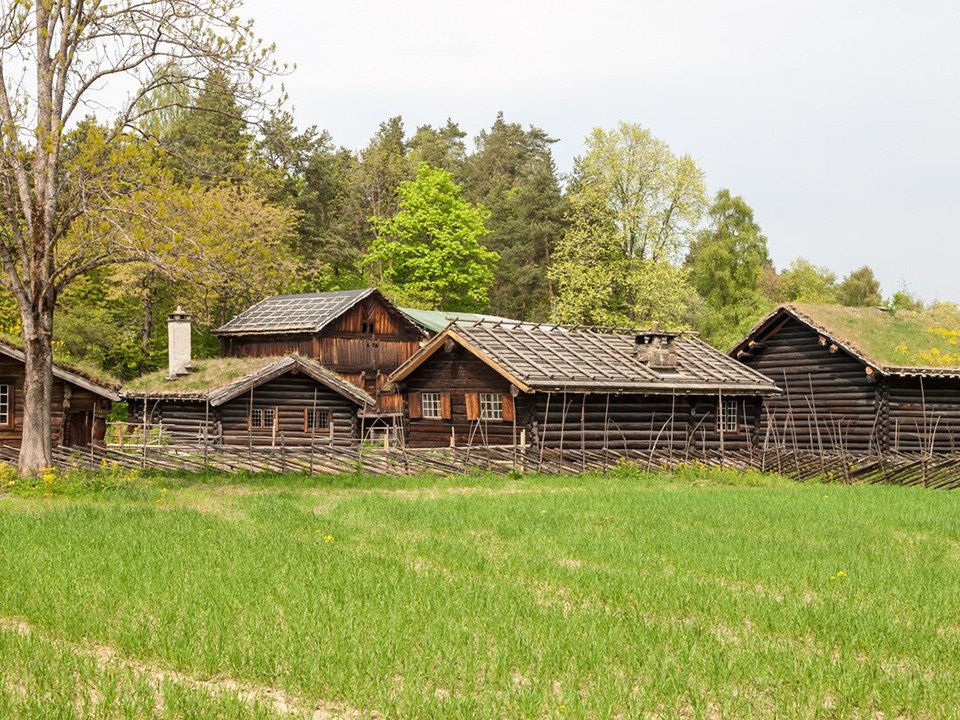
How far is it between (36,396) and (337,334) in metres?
29.7

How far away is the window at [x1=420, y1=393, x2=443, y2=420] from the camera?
37719 mm

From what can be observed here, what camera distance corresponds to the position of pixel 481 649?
377 inches

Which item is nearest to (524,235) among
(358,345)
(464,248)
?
(464,248)

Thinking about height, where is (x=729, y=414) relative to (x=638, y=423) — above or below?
above

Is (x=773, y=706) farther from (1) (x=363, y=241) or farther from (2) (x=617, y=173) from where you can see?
(1) (x=363, y=241)

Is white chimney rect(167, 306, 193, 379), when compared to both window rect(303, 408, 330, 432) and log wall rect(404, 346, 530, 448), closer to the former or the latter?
window rect(303, 408, 330, 432)

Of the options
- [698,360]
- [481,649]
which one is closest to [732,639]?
[481,649]

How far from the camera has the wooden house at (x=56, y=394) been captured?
31.5 meters

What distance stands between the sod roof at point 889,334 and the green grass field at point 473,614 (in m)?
18.1

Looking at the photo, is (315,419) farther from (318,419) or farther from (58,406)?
(58,406)

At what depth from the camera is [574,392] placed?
33.7 meters

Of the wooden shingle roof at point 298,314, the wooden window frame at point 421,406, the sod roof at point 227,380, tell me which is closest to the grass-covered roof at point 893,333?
the wooden window frame at point 421,406

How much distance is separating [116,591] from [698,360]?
30.2 metres

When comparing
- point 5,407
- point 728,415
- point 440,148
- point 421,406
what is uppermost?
point 440,148
